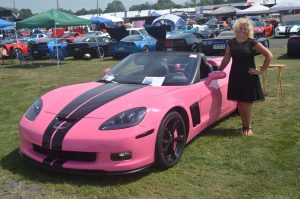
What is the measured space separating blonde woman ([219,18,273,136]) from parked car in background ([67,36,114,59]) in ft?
49.0

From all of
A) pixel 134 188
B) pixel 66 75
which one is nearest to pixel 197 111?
pixel 134 188

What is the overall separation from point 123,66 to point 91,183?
83.0 inches

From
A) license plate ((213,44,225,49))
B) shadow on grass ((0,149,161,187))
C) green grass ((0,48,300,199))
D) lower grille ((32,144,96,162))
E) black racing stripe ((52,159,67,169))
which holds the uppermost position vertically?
license plate ((213,44,225,49))

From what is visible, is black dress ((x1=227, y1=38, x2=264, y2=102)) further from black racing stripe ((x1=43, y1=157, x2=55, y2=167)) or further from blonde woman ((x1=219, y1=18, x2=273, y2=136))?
black racing stripe ((x1=43, y1=157, x2=55, y2=167))

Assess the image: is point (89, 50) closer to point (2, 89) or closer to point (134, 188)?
point (2, 89)

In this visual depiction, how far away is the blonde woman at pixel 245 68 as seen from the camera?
5.07 metres

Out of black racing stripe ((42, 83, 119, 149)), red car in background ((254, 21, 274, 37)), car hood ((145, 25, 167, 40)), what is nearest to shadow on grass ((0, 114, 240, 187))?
black racing stripe ((42, 83, 119, 149))

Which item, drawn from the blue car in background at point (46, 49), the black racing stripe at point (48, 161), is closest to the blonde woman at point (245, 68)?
the black racing stripe at point (48, 161)

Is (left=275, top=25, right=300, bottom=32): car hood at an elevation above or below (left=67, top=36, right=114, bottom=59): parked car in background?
above

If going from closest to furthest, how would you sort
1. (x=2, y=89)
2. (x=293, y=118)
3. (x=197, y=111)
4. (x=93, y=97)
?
(x=93, y=97)
(x=197, y=111)
(x=293, y=118)
(x=2, y=89)

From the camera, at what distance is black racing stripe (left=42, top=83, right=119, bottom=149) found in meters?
3.90

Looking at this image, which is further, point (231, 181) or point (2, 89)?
point (2, 89)

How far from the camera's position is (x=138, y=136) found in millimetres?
3807

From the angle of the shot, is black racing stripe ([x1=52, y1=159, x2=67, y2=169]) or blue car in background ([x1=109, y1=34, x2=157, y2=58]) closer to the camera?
black racing stripe ([x1=52, y1=159, x2=67, y2=169])
